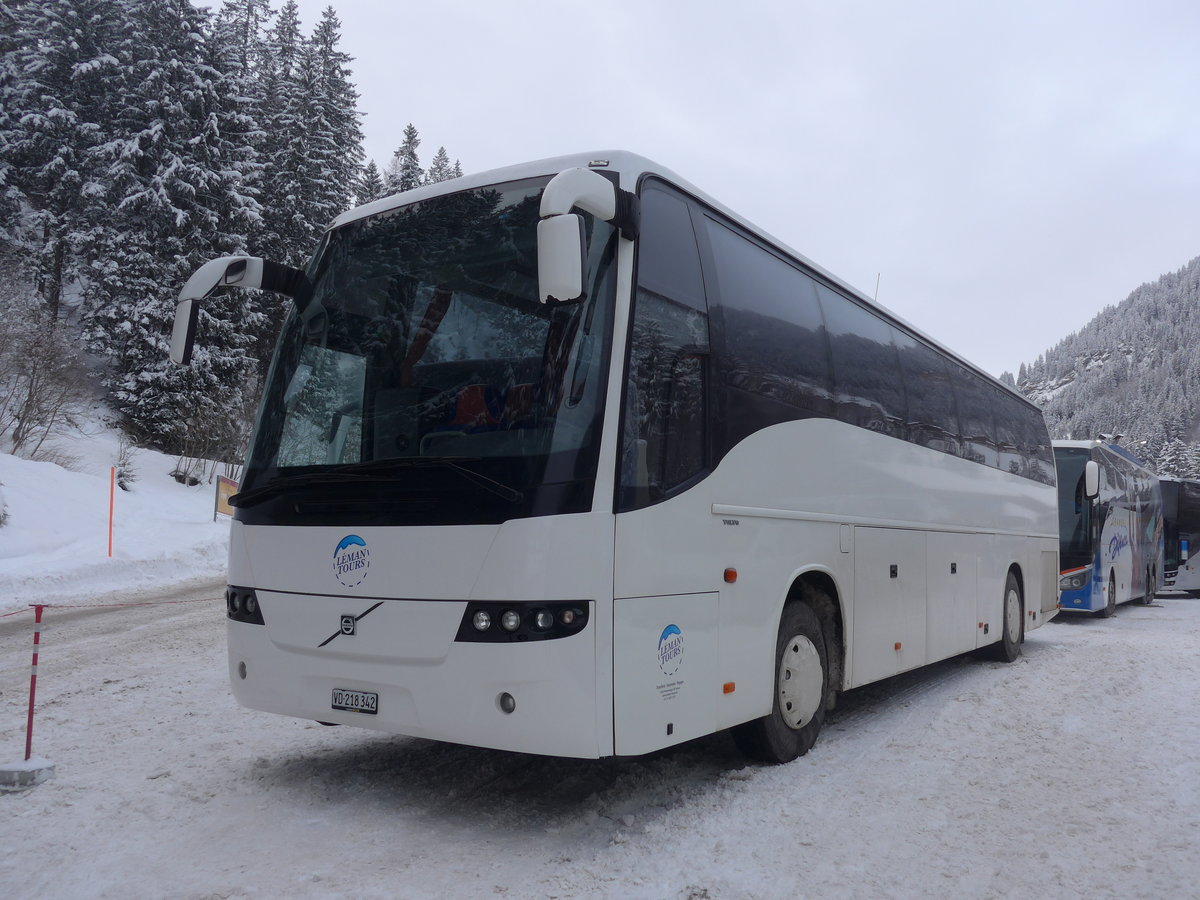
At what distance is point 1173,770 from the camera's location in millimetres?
6055

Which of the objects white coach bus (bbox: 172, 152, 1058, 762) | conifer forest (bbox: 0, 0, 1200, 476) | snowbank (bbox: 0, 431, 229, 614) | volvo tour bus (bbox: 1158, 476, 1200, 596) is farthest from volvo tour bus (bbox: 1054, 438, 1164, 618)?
conifer forest (bbox: 0, 0, 1200, 476)

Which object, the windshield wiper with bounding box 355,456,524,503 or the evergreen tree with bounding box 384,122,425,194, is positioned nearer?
the windshield wiper with bounding box 355,456,524,503

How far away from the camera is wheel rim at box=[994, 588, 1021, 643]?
11734 millimetres

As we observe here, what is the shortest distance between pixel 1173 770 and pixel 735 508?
3.40 m

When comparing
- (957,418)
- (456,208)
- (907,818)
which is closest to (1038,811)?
(907,818)

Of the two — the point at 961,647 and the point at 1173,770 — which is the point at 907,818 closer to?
the point at 1173,770

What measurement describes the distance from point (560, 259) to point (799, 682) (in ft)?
11.7

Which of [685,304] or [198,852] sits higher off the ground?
[685,304]

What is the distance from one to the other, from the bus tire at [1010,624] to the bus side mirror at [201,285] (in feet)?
31.3

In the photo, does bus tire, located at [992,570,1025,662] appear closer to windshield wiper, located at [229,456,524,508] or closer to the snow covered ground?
the snow covered ground

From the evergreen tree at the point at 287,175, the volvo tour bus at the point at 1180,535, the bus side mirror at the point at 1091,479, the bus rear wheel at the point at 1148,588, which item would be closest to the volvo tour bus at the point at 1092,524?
the bus side mirror at the point at 1091,479

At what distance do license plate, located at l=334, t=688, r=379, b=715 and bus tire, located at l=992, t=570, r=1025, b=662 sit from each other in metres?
9.06

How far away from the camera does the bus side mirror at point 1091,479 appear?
1700cm

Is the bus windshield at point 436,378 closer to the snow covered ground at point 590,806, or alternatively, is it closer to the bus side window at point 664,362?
the bus side window at point 664,362
